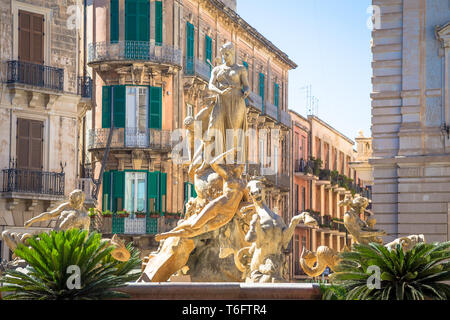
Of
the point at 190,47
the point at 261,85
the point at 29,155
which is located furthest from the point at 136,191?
the point at 261,85

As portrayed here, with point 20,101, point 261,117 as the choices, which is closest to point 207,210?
point 20,101

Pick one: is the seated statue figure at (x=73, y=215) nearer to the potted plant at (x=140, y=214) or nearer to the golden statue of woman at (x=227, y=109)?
the golden statue of woman at (x=227, y=109)

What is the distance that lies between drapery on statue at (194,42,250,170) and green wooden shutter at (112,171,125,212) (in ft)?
71.9

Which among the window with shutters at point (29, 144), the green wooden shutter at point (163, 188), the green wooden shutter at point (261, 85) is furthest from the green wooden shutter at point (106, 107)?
the green wooden shutter at point (261, 85)

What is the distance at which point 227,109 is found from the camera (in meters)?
16.2

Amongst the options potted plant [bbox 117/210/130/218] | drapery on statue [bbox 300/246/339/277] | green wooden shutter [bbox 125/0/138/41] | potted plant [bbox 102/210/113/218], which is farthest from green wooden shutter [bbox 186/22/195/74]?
drapery on statue [bbox 300/246/339/277]

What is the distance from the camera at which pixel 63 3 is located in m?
33.3

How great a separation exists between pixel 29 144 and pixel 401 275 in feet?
71.8

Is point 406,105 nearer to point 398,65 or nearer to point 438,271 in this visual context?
point 398,65

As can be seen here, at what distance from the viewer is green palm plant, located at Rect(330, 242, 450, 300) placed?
11656 mm

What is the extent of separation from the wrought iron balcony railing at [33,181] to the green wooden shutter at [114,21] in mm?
7933

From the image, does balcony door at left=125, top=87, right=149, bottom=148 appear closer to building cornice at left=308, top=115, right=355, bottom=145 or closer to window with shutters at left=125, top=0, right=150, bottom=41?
window with shutters at left=125, top=0, right=150, bottom=41

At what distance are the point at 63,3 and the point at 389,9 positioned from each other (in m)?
10.8

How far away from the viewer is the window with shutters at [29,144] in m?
31.8
